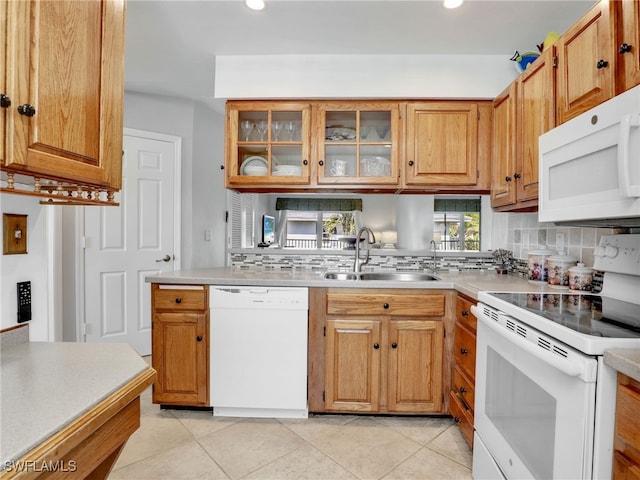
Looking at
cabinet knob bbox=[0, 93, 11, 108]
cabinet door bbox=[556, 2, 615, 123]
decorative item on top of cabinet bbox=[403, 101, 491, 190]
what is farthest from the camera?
decorative item on top of cabinet bbox=[403, 101, 491, 190]

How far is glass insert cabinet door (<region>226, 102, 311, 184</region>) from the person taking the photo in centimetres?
233

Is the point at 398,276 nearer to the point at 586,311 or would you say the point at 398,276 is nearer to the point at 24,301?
the point at 586,311

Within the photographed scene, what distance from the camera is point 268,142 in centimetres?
236

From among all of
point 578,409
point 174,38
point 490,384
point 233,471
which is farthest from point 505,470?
point 174,38

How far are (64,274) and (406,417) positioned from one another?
113 inches

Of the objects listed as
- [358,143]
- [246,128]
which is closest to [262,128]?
[246,128]

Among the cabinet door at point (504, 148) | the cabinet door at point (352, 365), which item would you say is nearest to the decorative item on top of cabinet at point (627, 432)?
the cabinet door at point (352, 365)

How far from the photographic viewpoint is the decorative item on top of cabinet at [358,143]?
91.4 inches

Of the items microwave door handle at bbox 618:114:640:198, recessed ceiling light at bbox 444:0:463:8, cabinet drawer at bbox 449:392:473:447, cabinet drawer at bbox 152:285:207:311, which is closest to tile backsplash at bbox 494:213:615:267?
microwave door handle at bbox 618:114:640:198

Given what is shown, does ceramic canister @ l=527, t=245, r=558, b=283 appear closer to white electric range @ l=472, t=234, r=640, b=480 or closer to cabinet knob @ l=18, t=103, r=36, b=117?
white electric range @ l=472, t=234, r=640, b=480

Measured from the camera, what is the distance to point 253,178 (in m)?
2.35

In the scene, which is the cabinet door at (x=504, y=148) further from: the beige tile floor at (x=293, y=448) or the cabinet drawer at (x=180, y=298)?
the cabinet drawer at (x=180, y=298)

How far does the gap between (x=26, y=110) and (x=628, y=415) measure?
5.08 ft

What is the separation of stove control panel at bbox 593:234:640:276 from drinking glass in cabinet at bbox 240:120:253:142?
84.9 inches
